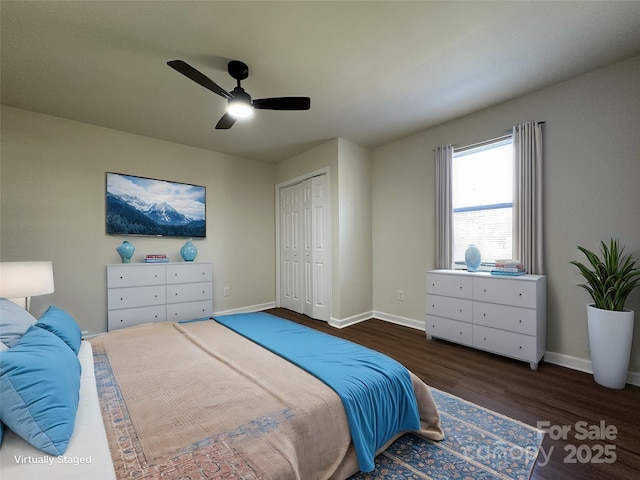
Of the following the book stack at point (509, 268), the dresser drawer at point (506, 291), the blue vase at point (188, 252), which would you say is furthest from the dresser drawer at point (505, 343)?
the blue vase at point (188, 252)

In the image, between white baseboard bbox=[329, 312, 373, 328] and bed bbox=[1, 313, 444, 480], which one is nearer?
bed bbox=[1, 313, 444, 480]

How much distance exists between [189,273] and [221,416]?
9.87ft

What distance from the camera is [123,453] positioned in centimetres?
92

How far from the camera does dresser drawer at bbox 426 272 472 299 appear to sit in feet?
9.61

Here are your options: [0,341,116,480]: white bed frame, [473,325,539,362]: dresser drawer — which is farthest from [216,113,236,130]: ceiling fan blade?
[473,325,539,362]: dresser drawer

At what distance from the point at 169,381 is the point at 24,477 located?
0.67 metres

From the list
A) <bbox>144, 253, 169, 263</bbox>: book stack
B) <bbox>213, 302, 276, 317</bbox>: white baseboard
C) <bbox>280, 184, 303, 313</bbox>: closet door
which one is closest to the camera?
<bbox>144, 253, 169, 263</bbox>: book stack

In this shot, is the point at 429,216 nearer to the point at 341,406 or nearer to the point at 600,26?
the point at 600,26

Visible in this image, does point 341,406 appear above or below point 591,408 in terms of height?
above

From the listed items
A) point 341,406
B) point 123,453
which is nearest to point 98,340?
point 123,453

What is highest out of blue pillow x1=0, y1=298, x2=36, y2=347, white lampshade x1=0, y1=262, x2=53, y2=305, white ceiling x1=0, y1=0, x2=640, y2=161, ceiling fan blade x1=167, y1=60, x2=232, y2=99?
white ceiling x1=0, y1=0, x2=640, y2=161

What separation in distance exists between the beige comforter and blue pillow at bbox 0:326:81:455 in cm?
17

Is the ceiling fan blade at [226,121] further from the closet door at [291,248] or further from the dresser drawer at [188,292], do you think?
the dresser drawer at [188,292]

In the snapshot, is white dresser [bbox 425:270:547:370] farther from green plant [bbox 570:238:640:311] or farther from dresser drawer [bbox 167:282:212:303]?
dresser drawer [bbox 167:282:212:303]
